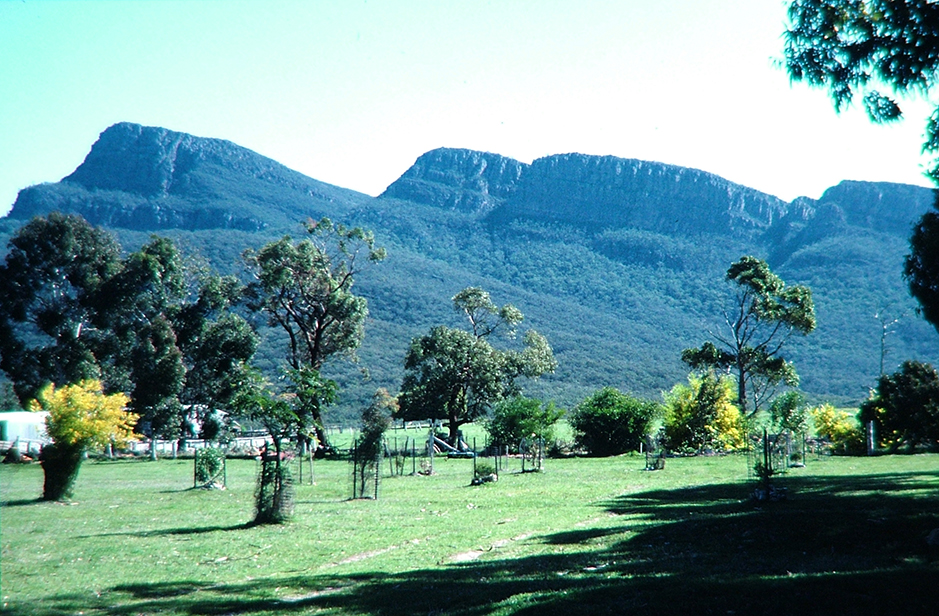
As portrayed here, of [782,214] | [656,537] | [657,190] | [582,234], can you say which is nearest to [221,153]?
[582,234]

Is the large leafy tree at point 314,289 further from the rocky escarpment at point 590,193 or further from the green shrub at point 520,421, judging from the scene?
the rocky escarpment at point 590,193

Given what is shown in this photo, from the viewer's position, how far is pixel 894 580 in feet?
24.9

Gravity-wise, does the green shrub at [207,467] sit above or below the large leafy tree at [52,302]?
below

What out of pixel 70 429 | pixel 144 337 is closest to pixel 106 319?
pixel 144 337

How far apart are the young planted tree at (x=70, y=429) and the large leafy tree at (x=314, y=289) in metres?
25.1

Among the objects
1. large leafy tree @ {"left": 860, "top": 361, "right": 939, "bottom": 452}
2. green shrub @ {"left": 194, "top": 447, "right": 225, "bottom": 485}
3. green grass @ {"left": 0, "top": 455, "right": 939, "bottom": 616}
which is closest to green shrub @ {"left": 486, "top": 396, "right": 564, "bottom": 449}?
green grass @ {"left": 0, "top": 455, "right": 939, "bottom": 616}

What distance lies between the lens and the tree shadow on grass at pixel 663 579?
7.34 metres

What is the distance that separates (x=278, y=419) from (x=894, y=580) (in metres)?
12.0

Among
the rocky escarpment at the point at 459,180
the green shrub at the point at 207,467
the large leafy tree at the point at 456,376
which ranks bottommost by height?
the green shrub at the point at 207,467

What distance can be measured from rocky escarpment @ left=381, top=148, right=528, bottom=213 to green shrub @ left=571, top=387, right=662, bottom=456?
106122 mm

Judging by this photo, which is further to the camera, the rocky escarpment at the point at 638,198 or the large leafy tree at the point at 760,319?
the rocky escarpment at the point at 638,198

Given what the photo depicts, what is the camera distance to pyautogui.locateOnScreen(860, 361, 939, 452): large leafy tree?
3247 cm

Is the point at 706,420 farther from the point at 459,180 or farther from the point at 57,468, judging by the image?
the point at 459,180

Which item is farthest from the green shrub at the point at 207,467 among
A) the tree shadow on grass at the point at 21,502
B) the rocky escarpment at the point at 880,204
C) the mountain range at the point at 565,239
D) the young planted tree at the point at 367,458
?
the rocky escarpment at the point at 880,204
